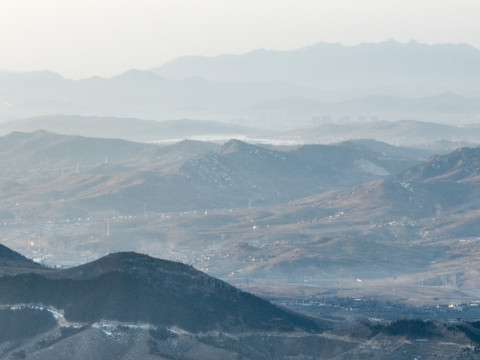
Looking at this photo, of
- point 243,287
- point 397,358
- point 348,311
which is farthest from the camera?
point 243,287

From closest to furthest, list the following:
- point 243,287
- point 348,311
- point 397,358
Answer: point 397,358 < point 348,311 < point 243,287

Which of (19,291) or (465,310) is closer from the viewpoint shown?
(19,291)

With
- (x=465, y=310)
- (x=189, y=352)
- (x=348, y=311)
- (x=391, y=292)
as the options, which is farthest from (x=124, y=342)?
(x=391, y=292)

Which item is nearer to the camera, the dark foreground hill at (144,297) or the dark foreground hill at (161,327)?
the dark foreground hill at (161,327)

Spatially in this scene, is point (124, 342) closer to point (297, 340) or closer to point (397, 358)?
point (297, 340)

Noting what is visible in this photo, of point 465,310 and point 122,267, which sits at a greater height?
point 122,267

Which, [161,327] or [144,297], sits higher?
[144,297]

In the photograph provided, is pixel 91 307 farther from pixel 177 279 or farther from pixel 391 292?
pixel 391 292

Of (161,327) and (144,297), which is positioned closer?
(161,327)

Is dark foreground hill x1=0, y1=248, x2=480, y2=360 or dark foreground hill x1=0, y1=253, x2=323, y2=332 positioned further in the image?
dark foreground hill x1=0, y1=253, x2=323, y2=332

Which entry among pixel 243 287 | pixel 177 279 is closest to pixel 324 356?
pixel 177 279
